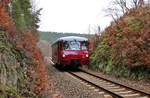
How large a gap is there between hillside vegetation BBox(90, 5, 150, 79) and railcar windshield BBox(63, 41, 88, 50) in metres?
1.33

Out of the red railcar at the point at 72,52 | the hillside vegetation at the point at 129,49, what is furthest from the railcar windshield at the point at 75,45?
the hillside vegetation at the point at 129,49

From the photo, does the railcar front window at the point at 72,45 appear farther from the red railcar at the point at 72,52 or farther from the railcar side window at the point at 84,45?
the railcar side window at the point at 84,45

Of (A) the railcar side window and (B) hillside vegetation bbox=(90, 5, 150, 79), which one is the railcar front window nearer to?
(A) the railcar side window

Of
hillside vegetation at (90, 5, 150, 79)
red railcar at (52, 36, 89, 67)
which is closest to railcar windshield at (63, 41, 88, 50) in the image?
red railcar at (52, 36, 89, 67)

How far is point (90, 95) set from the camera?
50.5ft

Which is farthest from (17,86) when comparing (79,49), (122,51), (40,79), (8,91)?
(79,49)

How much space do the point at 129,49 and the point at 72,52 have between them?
8683mm

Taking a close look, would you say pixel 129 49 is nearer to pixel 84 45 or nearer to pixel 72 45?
pixel 72 45

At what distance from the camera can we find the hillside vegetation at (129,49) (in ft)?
71.2

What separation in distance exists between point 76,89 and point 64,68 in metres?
16.6

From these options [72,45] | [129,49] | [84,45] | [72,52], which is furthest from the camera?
[84,45]

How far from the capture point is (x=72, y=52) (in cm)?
3139

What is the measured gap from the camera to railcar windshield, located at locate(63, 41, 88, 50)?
3133 centimetres

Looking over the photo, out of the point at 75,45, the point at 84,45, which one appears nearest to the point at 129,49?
the point at 75,45
